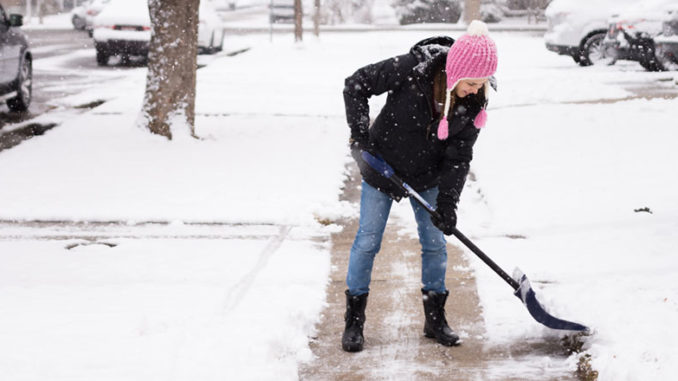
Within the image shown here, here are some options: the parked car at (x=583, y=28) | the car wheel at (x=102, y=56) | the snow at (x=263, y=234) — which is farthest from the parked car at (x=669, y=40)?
the car wheel at (x=102, y=56)

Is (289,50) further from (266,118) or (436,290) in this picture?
(436,290)

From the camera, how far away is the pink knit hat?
3.10 meters

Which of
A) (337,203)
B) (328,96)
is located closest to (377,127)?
(337,203)

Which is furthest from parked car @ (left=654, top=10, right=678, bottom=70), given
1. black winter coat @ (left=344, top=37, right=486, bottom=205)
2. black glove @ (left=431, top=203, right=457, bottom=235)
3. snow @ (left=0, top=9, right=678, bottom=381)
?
black glove @ (left=431, top=203, right=457, bottom=235)

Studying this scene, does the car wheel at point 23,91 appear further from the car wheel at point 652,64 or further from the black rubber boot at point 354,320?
the car wheel at point 652,64

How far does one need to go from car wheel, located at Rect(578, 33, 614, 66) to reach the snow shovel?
12286 mm

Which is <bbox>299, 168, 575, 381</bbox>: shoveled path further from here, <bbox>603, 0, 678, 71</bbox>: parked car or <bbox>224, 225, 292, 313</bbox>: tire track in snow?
<bbox>603, 0, 678, 71</bbox>: parked car

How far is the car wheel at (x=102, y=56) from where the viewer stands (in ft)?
54.5

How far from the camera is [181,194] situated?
6367 mm

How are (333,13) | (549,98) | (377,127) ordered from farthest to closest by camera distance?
(333,13) → (549,98) → (377,127)

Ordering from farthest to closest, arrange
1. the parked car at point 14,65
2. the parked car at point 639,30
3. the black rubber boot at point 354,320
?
the parked car at point 639,30, the parked car at point 14,65, the black rubber boot at point 354,320

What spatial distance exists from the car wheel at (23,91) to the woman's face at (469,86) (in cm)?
837

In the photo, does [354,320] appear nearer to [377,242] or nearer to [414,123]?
[377,242]

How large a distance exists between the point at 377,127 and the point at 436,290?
83cm
